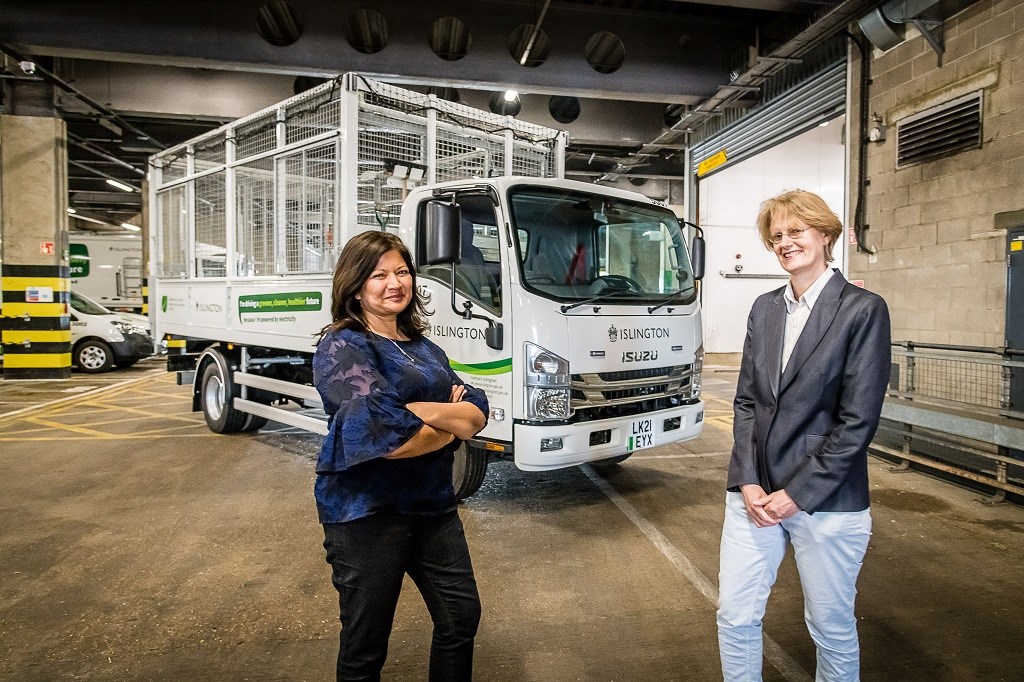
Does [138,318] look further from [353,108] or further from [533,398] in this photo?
[533,398]

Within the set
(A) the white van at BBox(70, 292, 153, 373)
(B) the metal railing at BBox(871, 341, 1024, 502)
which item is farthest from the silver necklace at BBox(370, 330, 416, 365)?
(A) the white van at BBox(70, 292, 153, 373)

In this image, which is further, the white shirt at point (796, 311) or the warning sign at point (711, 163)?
the warning sign at point (711, 163)

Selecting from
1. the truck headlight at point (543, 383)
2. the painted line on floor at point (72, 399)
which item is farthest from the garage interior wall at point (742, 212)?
the painted line on floor at point (72, 399)

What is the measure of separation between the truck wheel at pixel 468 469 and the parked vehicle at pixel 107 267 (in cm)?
1667

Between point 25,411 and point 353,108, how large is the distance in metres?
7.40

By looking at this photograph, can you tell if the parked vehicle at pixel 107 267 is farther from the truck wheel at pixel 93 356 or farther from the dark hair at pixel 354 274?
the dark hair at pixel 354 274

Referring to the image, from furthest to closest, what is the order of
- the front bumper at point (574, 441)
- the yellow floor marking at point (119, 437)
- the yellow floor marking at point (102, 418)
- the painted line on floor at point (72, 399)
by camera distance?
the painted line on floor at point (72, 399)
the yellow floor marking at point (102, 418)
the yellow floor marking at point (119, 437)
the front bumper at point (574, 441)

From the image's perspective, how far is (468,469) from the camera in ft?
15.0

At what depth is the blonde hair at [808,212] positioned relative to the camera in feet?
6.42

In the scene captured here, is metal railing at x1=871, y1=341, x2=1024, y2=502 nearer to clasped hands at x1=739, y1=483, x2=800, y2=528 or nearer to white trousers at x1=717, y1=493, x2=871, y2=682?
white trousers at x1=717, y1=493, x2=871, y2=682

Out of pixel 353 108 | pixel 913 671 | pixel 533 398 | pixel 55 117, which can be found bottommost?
pixel 913 671

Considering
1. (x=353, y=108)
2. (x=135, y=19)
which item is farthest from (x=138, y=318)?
(x=353, y=108)

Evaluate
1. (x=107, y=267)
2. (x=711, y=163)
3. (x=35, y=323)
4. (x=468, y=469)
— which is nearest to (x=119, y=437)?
(x=468, y=469)

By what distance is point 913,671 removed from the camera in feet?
8.91
